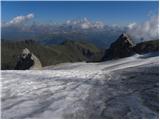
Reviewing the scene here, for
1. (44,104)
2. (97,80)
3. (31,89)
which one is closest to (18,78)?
(31,89)

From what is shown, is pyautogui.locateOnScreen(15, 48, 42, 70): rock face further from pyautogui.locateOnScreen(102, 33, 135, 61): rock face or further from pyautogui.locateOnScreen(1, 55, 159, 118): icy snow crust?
pyautogui.locateOnScreen(1, 55, 159, 118): icy snow crust

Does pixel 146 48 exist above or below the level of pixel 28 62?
above

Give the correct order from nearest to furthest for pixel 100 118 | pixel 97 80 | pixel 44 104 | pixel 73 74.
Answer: pixel 100 118
pixel 44 104
pixel 97 80
pixel 73 74

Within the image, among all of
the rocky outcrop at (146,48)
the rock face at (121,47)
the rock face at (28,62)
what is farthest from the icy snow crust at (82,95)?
the rock face at (121,47)

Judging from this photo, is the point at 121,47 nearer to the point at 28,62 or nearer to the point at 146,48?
the point at 146,48

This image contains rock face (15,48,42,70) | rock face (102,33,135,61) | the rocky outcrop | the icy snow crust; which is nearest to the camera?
the icy snow crust

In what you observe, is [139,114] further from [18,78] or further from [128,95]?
[18,78]

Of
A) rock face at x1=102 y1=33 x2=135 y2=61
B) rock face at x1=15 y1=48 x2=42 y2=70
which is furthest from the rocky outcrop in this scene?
rock face at x1=15 y1=48 x2=42 y2=70

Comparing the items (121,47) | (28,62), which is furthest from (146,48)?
(28,62)
